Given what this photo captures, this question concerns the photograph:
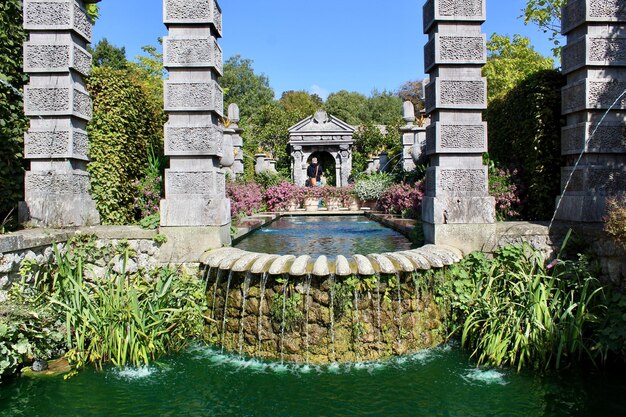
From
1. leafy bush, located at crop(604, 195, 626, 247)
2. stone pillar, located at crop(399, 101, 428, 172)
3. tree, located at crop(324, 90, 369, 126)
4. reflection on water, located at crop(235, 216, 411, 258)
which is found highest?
tree, located at crop(324, 90, 369, 126)

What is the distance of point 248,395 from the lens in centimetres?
434

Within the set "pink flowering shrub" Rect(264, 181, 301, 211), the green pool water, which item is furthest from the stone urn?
the green pool water

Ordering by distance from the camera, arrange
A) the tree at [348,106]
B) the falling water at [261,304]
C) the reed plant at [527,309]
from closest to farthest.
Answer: the reed plant at [527,309], the falling water at [261,304], the tree at [348,106]

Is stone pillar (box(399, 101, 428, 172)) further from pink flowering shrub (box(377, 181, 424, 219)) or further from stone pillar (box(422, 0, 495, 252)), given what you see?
stone pillar (box(422, 0, 495, 252))

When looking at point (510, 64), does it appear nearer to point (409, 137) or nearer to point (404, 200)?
point (409, 137)

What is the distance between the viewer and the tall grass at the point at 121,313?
486cm

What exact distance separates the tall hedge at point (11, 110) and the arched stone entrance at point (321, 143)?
2339cm

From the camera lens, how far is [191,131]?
5914 mm

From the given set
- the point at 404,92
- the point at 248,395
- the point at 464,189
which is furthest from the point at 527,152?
the point at 404,92

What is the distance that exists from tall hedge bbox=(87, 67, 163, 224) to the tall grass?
1.53m

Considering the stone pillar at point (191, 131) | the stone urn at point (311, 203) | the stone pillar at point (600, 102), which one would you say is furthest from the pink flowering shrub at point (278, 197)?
the stone pillar at point (600, 102)

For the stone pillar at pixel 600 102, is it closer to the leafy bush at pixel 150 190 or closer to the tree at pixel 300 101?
the leafy bush at pixel 150 190

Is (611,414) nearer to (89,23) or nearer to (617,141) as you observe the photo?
(617,141)

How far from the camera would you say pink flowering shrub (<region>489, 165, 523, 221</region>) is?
23.6 ft
